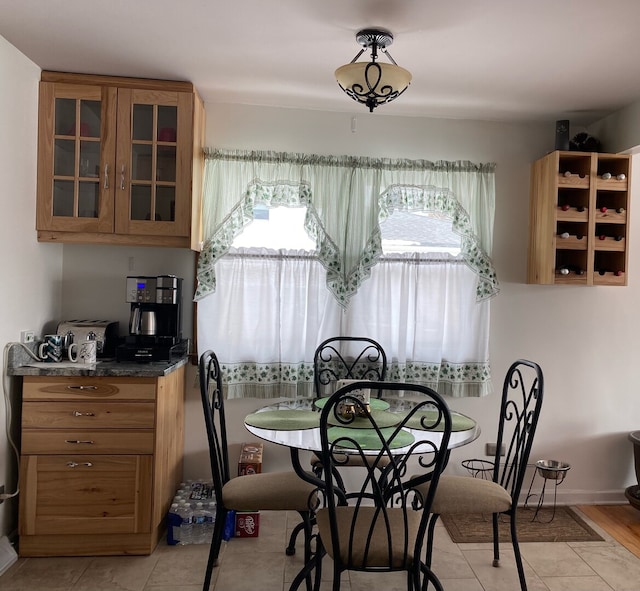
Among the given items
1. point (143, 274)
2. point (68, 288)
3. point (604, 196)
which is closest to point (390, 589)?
point (143, 274)

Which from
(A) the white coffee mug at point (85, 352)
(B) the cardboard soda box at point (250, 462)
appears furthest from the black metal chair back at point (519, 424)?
(A) the white coffee mug at point (85, 352)

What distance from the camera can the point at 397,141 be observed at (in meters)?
3.41

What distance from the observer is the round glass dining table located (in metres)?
2.08

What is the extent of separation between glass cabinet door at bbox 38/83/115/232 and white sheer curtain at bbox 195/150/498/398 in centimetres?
59

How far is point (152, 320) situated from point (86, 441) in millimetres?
691

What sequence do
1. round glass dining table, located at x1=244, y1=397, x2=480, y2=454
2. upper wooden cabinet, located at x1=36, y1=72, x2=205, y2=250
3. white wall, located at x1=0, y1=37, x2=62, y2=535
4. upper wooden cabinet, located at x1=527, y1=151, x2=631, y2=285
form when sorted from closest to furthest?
round glass dining table, located at x1=244, y1=397, x2=480, y2=454, white wall, located at x1=0, y1=37, x2=62, y2=535, upper wooden cabinet, located at x1=36, y1=72, x2=205, y2=250, upper wooden cabinet, located at x1=527, y1=151, x2=631, y2=285

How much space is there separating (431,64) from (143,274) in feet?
6.46

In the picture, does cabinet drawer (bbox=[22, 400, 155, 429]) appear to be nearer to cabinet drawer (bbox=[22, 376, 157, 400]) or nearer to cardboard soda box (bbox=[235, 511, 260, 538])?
cabinet drawer (bbox=[22, 376, 157, 400])

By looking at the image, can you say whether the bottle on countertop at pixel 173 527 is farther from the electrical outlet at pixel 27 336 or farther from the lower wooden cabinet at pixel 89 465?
the electrical outlet at pixel 27 336

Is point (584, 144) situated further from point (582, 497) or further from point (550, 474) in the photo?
point (582, 497)

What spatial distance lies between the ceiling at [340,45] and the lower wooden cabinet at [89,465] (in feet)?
5.17

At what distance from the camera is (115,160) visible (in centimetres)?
289

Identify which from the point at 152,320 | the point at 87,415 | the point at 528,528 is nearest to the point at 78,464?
the point at 87,415

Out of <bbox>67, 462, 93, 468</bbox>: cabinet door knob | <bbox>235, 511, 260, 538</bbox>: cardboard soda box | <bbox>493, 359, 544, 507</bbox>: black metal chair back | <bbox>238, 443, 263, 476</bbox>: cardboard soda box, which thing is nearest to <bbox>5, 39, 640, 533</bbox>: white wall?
<bbox>493, 359, 544, 507</bbox>: black metal chair back
